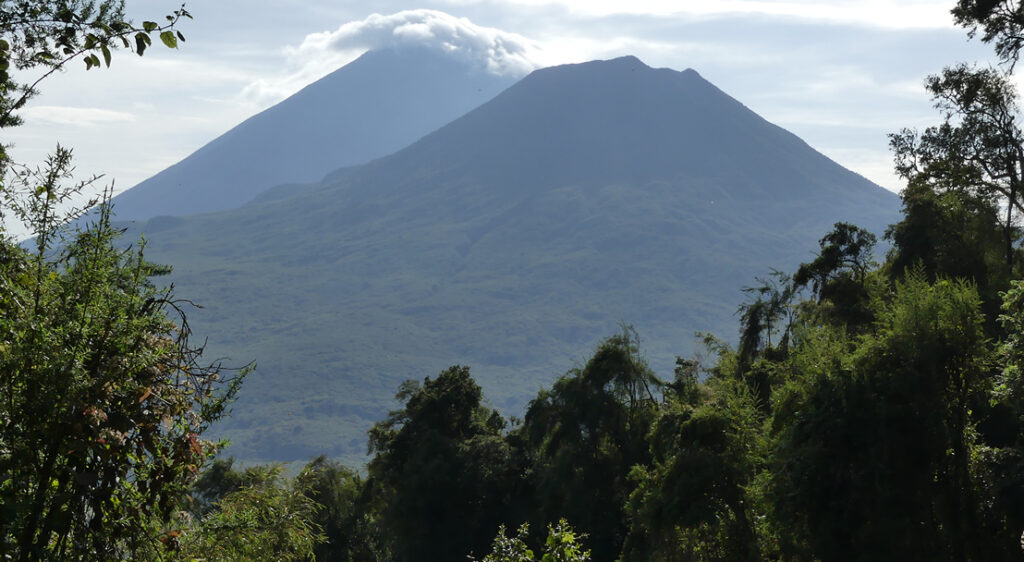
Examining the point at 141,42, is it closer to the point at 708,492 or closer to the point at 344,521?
the point at 708,492

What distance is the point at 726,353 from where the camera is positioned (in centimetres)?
3878

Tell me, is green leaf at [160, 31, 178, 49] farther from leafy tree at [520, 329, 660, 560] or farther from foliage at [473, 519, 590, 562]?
leafy tree at [520, 329, 660, 560]

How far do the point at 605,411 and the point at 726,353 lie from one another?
351 inches

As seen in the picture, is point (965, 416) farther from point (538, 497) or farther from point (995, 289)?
point (538, 497)

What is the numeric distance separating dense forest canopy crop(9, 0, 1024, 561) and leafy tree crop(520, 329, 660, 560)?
3.5 inches

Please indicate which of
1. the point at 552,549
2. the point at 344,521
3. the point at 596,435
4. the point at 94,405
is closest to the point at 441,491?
A: the point at 596,435

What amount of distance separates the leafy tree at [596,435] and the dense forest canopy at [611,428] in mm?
88

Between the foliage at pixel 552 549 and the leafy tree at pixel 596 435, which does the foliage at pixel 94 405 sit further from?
the leafy tree at pixel 596 435

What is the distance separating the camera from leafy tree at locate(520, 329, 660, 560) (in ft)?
103

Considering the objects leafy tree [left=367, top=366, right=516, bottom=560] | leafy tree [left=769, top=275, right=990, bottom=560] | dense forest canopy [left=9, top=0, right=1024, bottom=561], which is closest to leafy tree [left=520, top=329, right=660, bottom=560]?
dense forest canopy [left=9, top=0, right=1024, bottom=561]

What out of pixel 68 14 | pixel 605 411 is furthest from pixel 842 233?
pixel 68 14

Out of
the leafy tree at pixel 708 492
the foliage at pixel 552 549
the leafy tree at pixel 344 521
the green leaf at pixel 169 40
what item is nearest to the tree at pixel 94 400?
the green leaf at pixel 169 40

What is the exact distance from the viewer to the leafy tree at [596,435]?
103 feet

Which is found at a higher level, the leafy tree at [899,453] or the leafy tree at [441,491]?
the leafy tree at [899,453]
